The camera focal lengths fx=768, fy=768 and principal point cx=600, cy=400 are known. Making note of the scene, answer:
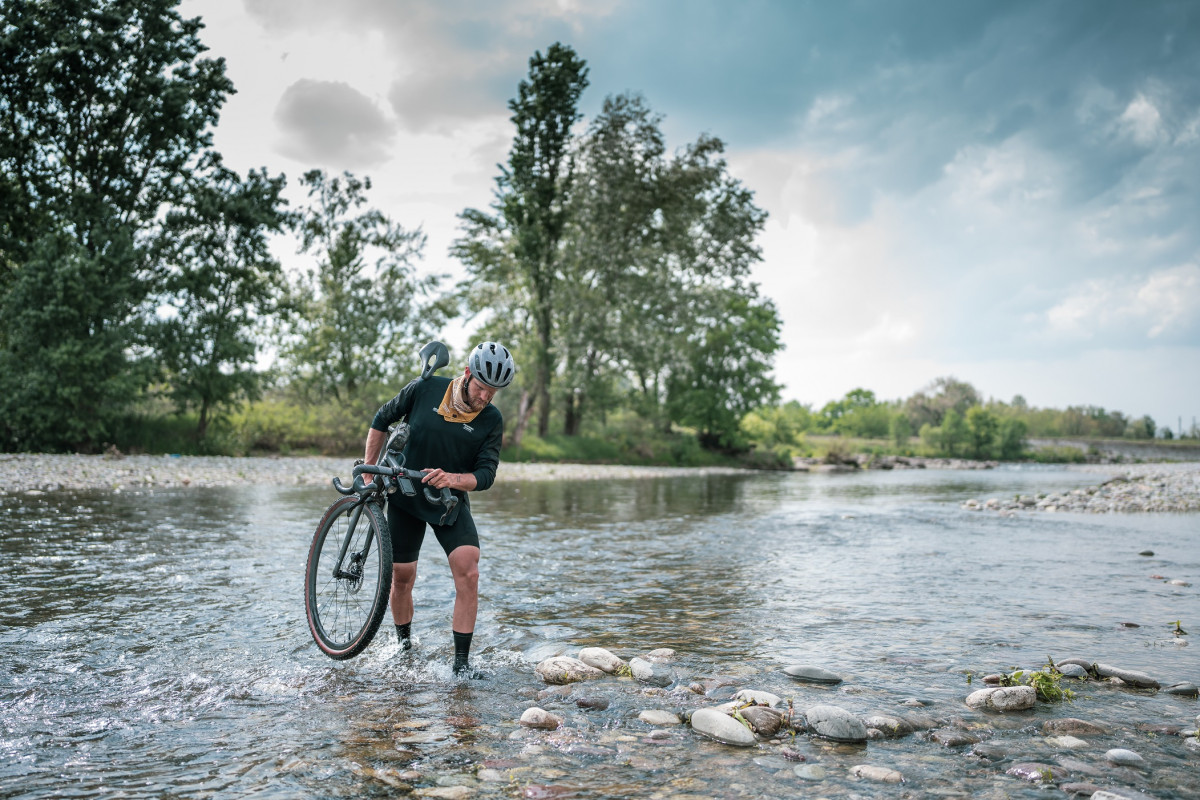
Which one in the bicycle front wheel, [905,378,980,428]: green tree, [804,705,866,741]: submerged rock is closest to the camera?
[804,705,866,741]: submerged rock

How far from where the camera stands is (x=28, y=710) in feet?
14.6

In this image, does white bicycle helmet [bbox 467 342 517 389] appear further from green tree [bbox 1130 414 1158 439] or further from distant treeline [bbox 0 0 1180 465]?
green tree [bbox 1130 414 1158 439]

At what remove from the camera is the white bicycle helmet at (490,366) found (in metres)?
5.43

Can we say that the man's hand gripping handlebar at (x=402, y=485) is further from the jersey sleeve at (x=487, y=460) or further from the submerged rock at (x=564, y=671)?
the submerged rock at (x=564, y=671)

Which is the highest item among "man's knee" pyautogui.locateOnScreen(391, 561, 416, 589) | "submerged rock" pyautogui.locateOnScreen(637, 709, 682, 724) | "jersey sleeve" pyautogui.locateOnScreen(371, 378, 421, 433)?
"jersey sleeve" pyautogui.locateOnScreen(371, 378, 421, 433)

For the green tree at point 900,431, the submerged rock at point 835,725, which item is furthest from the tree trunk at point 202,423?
the green tree at point 900,431

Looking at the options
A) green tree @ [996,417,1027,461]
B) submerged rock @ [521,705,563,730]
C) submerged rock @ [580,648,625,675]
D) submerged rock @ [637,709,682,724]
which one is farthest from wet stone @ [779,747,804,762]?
green tree @ [996,417,1027,461]

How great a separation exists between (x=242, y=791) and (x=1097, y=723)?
4.61 meters

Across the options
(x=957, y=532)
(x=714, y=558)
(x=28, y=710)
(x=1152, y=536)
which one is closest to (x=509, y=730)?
(x=28, y=710)

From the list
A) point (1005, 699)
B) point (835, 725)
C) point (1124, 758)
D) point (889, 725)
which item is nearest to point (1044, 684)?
point (1005, 699)

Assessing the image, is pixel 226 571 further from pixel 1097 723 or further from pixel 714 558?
pixel 1097 723

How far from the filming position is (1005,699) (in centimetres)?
478

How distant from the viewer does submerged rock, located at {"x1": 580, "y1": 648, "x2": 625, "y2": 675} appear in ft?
18.2

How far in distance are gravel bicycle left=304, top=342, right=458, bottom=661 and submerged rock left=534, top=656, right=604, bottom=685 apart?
4.07 feet
